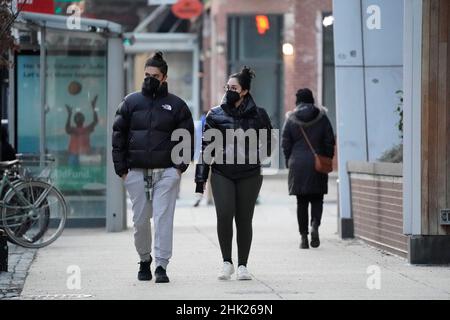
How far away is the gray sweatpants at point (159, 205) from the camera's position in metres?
10.3

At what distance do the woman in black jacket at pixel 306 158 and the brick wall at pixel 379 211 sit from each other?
21.3 inches

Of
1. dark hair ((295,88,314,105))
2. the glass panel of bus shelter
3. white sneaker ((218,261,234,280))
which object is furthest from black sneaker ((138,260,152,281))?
the glass panel of bus shelter

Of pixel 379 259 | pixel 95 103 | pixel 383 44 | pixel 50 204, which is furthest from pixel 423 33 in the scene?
pixel 95 103

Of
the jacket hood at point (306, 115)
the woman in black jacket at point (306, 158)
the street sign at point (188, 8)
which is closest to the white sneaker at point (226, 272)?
the woman in black jacket at point (306, 158)

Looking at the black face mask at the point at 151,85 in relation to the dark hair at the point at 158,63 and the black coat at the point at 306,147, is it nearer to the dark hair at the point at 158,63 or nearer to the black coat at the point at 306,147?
the dark hair at the point at 158,63

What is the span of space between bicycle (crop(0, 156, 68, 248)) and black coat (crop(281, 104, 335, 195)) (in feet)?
8.37

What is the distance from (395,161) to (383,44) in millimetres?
1871

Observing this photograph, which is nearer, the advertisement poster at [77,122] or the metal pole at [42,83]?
the metal pole at [42,83]

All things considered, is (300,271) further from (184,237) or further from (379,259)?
(184,237)

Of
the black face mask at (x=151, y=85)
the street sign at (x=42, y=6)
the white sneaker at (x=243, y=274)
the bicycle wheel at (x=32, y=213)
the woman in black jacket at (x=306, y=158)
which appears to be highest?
the street sign at (x=42, y=6)

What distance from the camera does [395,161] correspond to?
13906mm

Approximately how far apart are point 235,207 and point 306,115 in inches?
134

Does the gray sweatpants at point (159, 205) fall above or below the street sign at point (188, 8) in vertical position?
below
